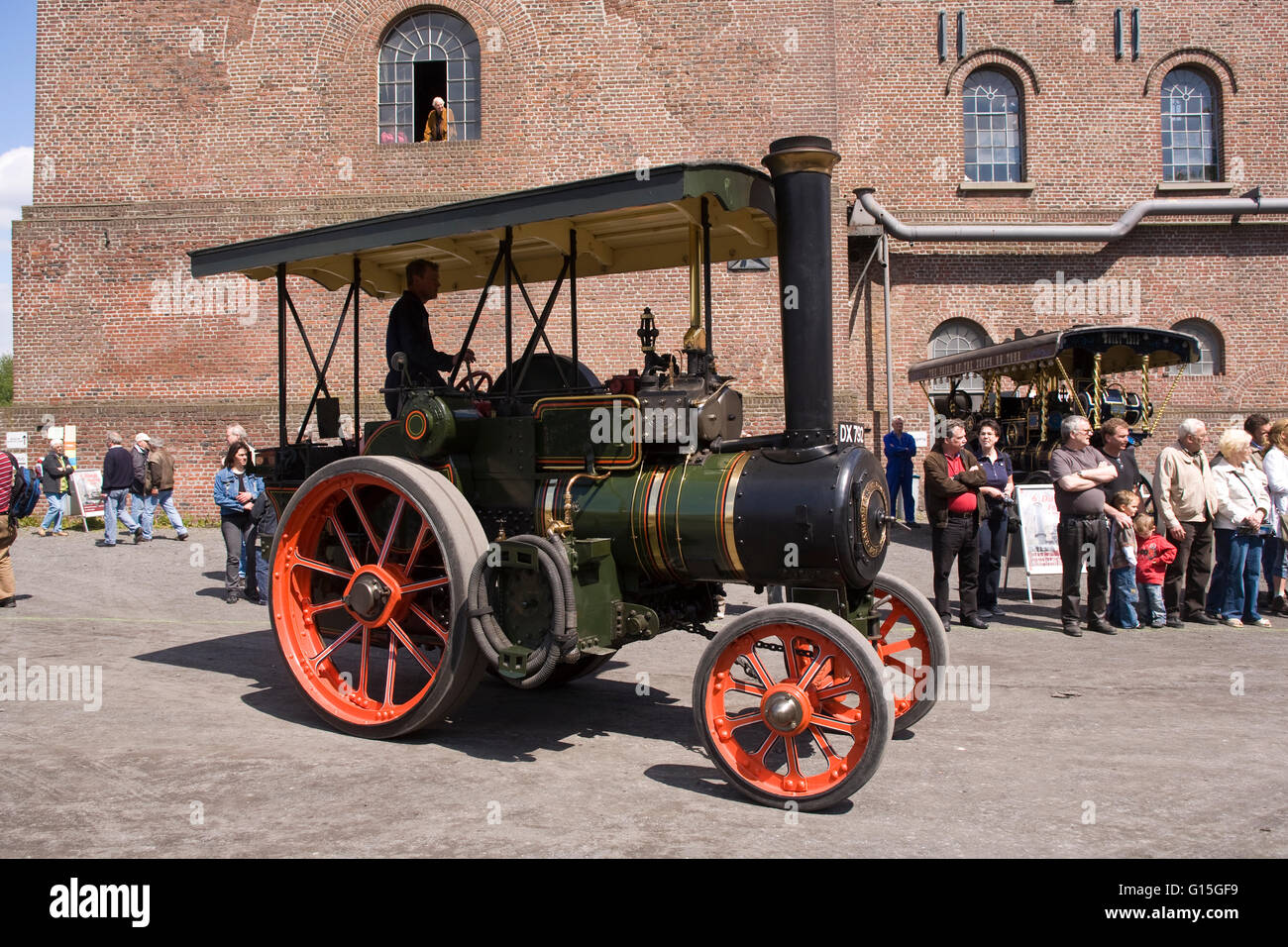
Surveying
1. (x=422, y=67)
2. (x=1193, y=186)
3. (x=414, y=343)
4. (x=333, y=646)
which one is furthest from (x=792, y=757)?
(x=1193, y=186)

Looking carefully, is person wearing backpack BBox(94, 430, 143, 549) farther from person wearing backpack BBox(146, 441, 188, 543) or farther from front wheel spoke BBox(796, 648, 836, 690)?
front wheel spoke BBox(796, 648, 836, 690)

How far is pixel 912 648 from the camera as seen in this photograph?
5.26 m

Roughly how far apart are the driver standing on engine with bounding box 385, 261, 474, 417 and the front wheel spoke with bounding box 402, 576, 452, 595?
117cm

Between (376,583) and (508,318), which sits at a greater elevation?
(508,318)

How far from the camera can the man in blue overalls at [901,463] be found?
16062 mm

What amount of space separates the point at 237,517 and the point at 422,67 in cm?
1047

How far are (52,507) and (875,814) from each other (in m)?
14.3

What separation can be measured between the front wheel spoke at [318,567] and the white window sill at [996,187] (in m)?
16.7

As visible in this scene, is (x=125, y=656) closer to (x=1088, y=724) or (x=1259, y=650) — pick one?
(x=1088, y=724)

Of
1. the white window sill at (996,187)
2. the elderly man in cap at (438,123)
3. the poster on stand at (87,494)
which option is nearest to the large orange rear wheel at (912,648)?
the poster on stand at (87,494)

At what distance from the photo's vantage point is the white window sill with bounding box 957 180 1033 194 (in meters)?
19.1

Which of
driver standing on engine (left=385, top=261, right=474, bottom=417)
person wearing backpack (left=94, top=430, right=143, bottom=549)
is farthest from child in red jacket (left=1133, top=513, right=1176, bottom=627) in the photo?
person wearing backpack (left=94, top=430, right=143, bottom=549)

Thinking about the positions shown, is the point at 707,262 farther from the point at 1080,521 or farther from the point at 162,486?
the point at 162,486

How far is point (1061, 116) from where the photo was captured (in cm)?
1936
